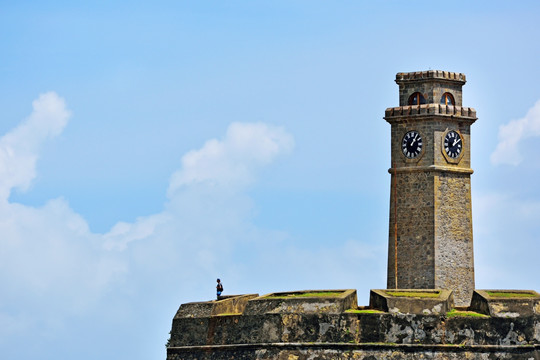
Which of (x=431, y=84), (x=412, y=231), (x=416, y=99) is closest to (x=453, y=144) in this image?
(x=416, y=99)

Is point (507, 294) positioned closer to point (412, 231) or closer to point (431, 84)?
point (412, 231)

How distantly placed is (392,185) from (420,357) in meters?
13.9

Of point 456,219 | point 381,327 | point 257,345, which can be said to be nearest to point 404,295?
point 381,327

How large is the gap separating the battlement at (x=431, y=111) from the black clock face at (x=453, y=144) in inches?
29.8

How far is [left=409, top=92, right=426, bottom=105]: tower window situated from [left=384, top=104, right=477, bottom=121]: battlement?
1.23 feet

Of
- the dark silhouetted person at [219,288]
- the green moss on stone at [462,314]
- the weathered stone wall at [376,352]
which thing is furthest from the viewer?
the dark silhouetted person at [219,288]

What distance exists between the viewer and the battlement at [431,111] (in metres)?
52.2

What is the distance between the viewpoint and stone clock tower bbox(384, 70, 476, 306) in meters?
51.7

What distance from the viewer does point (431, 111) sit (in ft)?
171

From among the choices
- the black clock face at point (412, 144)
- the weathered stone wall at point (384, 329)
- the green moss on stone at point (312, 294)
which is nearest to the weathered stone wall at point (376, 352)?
the weathered stone wall at point (384, 329)

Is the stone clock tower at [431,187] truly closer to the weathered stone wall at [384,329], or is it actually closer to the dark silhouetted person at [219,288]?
the dark silhouetted person at [219,288]

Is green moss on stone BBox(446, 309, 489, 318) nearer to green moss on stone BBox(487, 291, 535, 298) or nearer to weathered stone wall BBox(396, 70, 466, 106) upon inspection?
green moss on stone BBox(487, 291, 535, 298)

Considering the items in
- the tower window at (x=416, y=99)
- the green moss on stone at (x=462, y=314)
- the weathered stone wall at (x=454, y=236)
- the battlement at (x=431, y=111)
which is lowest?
the green moss on stone at (x=462, y=314)

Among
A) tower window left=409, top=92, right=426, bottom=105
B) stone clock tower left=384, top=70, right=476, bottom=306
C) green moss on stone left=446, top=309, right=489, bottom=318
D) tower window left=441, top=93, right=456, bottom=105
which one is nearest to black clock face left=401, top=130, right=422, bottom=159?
stone clock tower left=384, top=70, right=476, bottom=306
